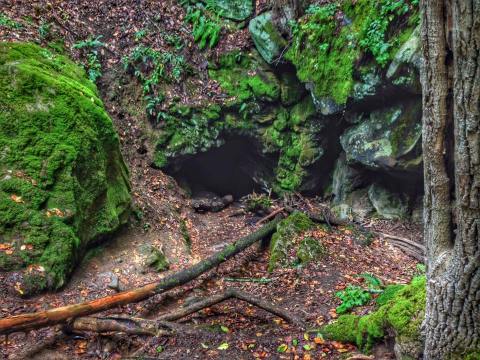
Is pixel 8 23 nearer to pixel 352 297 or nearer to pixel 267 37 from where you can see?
pixel 267 37

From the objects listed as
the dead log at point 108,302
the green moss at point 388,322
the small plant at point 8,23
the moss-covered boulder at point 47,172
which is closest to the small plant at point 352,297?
the green moss at point 388,322

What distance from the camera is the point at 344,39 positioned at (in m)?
8.58

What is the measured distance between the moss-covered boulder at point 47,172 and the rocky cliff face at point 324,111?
343cm

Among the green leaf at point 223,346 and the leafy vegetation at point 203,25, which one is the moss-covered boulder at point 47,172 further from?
the leafy vegetation at point 203,25

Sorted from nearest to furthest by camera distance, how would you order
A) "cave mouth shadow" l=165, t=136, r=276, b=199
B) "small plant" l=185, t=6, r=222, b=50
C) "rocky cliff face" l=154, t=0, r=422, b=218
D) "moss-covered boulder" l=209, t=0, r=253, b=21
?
"rocky cliff face" l=154, t=0, r=422, b=218, "small plant" l=185, t=6, r=222, b=50, "moss-covered boulder" l=209, t=0, r=253, b=21, "cave mouth shadow" l=165, t=136, r=276, b=199

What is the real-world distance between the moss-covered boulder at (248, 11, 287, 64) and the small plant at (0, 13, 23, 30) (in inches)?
232

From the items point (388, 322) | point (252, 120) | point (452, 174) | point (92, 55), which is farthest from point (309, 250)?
point (92, 55)

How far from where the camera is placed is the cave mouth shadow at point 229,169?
38.2 ft

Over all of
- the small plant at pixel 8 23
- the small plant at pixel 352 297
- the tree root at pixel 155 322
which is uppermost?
the small plant at pixel 8 23

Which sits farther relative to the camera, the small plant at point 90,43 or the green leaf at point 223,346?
the small plant at point 90,43

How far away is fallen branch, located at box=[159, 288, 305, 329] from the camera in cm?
520

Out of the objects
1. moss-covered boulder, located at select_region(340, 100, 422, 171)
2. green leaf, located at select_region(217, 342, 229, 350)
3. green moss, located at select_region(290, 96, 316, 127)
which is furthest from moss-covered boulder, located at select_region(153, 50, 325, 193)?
green leaf, located at select_region(217, 342, 229, 350)

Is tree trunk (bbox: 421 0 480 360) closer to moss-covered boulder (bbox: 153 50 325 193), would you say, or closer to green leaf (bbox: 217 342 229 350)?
green leaf (bbox: 217 342 229 350)

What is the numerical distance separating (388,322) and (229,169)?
31.2 ft
